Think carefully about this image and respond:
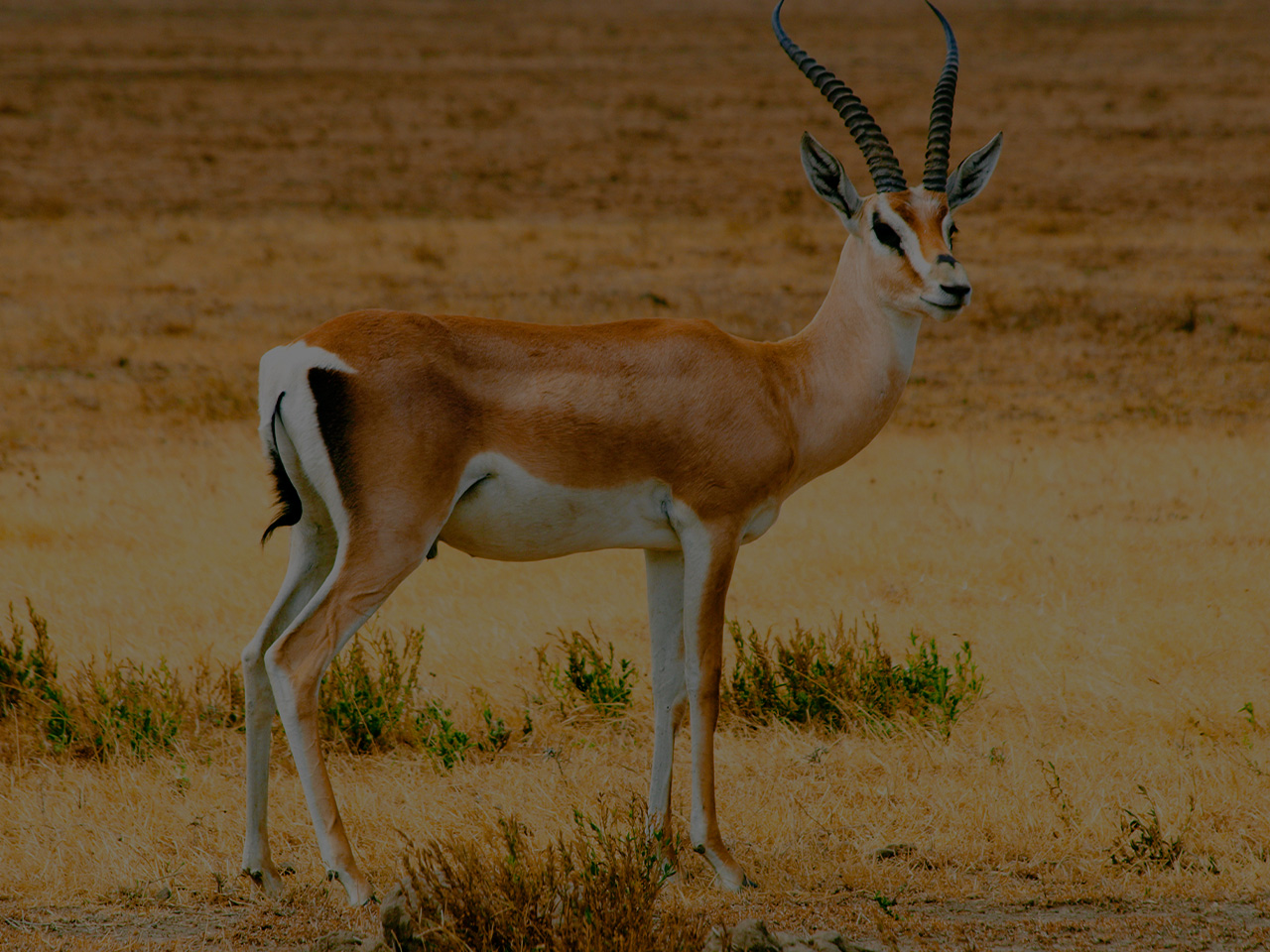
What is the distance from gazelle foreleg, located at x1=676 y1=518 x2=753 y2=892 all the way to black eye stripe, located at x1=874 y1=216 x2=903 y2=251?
120 centimetres

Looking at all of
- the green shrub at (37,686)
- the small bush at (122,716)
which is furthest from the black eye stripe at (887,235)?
the green shrub at (37,686)

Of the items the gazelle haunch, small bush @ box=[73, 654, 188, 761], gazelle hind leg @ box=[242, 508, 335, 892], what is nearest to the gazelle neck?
the gazelle haunch

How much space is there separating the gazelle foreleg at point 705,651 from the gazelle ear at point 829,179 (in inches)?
52.6

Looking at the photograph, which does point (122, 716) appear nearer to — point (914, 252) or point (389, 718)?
point (389, 718)

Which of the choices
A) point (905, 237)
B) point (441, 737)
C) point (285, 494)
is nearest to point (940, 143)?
point (905, 237)

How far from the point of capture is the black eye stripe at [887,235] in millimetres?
5484

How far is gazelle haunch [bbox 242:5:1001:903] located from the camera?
16.2 ft

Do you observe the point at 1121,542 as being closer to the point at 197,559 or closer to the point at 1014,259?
the point at 197,559

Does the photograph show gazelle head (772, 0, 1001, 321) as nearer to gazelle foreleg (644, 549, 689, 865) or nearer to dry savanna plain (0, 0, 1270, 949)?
gazelle foreleg (644, 549, 689, 865)

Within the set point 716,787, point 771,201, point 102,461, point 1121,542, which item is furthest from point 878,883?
point 771,201

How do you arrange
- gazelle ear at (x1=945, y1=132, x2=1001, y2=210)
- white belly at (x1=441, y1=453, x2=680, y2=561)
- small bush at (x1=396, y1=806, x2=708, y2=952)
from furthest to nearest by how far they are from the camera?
gazelle ear at (x1=945, y1=132, x2=1001, y2=210) → white belly at (x1=441, y1=453, x2=680, y2=561) → small bush at (x1=396, y1=806, x2=708, y2=952)

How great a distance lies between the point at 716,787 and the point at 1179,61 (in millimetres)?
42154

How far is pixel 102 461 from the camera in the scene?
11.5m

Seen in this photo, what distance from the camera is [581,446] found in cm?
511
